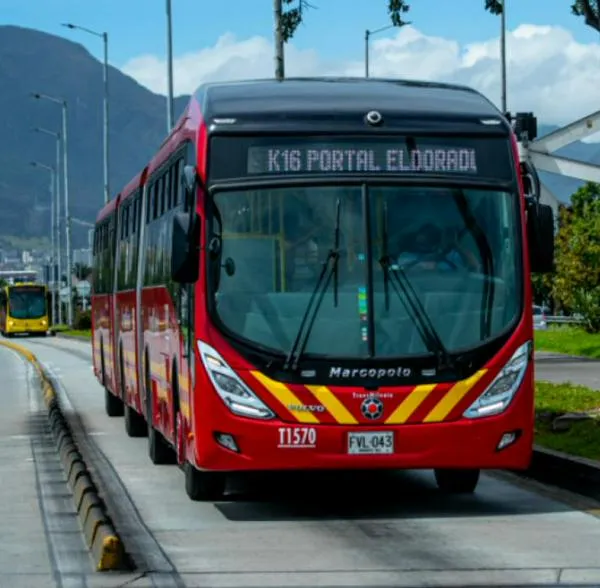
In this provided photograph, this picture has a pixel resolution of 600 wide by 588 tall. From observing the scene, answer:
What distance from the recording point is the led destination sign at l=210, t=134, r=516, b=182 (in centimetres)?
1266

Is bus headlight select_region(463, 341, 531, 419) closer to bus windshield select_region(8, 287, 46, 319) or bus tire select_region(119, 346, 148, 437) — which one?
bus tire select_region(119, 346, 148, 437)

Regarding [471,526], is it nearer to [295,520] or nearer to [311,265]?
[295,520]

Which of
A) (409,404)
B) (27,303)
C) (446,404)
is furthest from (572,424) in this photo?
(27,303)

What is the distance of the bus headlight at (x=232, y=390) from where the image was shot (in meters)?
12.2

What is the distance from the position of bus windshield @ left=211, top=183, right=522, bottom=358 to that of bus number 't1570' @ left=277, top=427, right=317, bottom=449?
1.77ft

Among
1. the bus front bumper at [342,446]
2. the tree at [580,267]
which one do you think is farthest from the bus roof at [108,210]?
the tree at [580,267]

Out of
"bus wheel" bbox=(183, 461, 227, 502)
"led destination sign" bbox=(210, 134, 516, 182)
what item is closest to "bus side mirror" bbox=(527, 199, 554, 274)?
"led destination sign" bbox=(210, 134, 516, 182)

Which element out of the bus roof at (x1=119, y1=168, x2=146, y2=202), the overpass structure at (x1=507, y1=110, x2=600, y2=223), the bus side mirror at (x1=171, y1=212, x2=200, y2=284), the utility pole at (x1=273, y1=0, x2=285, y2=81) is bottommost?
the bus side mirror at (x1=171, y1=212, x2=200, y2=284)

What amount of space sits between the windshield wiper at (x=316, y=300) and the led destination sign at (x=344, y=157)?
41cm

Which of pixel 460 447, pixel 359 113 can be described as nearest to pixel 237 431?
pixel 460 447

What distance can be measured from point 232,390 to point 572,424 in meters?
6.25

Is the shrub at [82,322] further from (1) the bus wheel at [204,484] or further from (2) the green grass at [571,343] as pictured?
(1) the bus wheel at [204,484]

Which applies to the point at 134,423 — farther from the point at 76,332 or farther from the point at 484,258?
the point at 76,332

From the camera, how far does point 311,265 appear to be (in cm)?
1250
